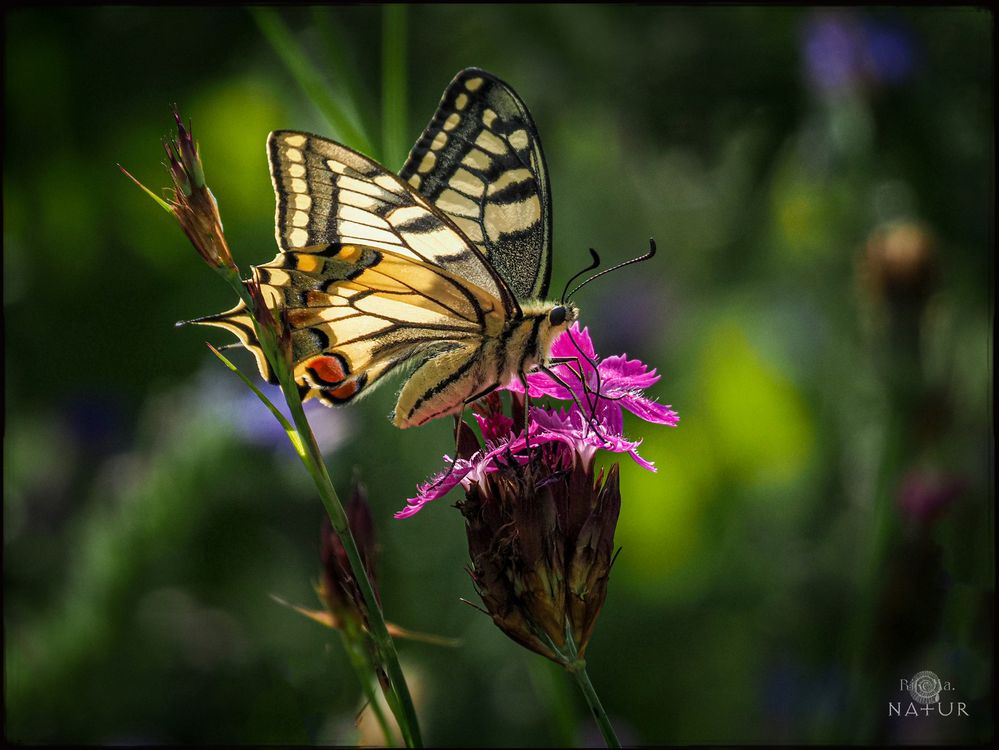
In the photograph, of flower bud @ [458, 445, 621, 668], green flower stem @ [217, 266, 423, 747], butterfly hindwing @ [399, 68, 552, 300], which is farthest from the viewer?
butterfly hindwing @ [399, 68, 552, 300]

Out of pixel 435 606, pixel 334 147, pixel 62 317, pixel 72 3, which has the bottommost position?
pixel 435 606

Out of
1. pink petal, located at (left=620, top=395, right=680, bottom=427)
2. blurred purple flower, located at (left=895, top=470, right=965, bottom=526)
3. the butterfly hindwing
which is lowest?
blurred purple flower, located at (left=895, top=470, right=965, bottom=526)

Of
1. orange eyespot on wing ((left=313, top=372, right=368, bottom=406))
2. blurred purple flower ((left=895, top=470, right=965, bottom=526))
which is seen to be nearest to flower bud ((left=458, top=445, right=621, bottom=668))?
orange eyespot on wing ((left=313, top=372, right=368, bottom=406))

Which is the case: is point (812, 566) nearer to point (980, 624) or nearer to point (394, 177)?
point (980, 624)

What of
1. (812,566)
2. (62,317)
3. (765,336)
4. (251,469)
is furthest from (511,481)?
(62,317)

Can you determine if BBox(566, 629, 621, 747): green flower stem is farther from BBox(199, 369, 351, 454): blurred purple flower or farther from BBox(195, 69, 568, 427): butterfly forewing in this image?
BBox(199, 369, 351, 454): blurred purple flower
